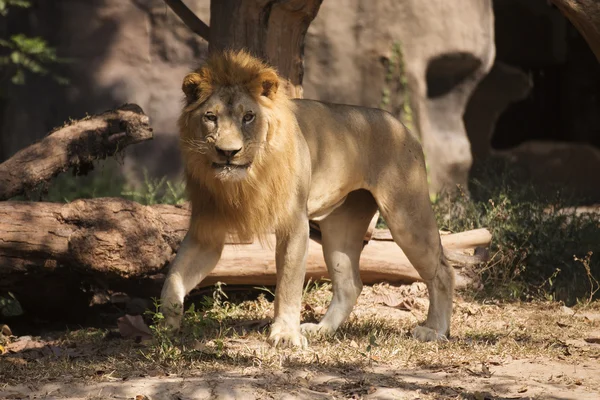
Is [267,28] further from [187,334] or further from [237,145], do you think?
[187,334]

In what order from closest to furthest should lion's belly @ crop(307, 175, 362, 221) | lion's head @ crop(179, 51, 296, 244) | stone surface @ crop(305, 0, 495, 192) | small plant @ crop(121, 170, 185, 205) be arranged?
lion's head @ crop(179, 51, 296, 244) < lion's belly @ crop(307, 175, 362, 221) < small plant @ crop(121, 170, 185, 205) < stone surface @ crop(305, 0, 495, 192)

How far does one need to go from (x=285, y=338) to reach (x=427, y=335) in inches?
42.2

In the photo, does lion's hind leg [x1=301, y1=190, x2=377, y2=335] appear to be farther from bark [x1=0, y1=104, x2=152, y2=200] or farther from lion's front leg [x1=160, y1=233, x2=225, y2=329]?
bark [x1=0, y1=104, x2=152, y2=200]

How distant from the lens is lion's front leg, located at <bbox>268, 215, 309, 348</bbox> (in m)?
4.98

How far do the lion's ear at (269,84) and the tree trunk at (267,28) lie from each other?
1160 millimetres

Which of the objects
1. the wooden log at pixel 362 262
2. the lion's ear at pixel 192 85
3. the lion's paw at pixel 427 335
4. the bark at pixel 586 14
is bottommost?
the lion's paw at pixel 427 335

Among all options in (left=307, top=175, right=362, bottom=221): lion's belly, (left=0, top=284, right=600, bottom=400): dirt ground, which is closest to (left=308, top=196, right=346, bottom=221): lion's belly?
(left=307, top=175, right=362, bottom=221): lion's belly

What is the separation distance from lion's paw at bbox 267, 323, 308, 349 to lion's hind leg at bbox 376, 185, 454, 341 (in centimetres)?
93

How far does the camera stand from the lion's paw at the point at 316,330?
216 inches

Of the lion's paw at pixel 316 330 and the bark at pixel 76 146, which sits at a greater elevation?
the bark at pixel 76 146

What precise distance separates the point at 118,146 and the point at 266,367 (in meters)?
2.28

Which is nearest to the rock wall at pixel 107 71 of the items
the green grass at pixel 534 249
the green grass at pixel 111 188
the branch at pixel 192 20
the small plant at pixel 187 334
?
the green grass at pixel 111 188

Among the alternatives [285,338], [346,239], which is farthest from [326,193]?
[285,338]

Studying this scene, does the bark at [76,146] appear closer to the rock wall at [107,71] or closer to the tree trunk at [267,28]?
the tree trunk at [267,28]
